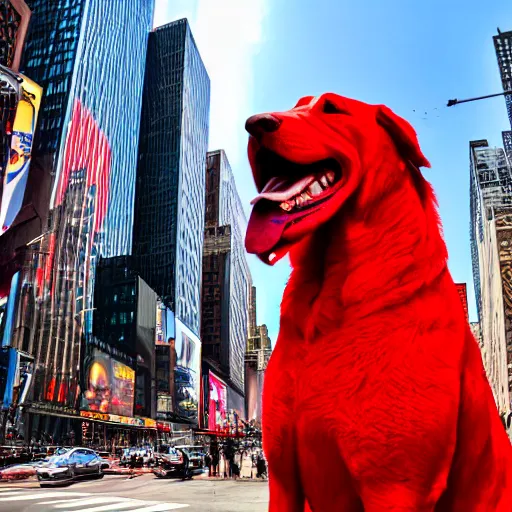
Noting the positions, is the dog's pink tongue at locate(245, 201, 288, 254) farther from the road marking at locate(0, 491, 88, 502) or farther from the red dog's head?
the road marking at locate(0, 491, 88, 502)

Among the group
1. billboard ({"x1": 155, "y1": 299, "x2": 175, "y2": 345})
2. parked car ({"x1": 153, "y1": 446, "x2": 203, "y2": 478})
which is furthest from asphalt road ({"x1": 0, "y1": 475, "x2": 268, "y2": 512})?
billboard ({"x1": 155, "y1": 299, "x2": 175, "y2": 345})

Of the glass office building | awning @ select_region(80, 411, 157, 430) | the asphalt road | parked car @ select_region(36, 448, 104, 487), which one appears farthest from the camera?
the glass office building

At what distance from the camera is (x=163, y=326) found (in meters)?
33.5

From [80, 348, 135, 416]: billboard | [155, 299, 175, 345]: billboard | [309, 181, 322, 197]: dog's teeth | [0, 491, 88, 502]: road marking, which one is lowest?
[0, 491, 88, 502]: road marking

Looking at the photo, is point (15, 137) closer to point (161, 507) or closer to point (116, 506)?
point (116, 506)

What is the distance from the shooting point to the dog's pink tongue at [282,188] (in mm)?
1198

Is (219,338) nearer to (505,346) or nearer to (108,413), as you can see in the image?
(108,413)

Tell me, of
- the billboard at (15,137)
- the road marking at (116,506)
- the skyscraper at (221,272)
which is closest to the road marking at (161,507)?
the road marking at (116,506)

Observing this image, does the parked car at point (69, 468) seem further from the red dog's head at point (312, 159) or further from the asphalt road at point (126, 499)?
the red dog's head at point (312, 159)

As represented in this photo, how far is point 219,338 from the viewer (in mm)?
53781

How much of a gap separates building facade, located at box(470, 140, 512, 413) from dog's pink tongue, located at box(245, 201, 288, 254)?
19638mm

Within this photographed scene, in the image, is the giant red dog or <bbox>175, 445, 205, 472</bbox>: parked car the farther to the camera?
<bbox>175, 445, 205, 472</bbox>: parked car

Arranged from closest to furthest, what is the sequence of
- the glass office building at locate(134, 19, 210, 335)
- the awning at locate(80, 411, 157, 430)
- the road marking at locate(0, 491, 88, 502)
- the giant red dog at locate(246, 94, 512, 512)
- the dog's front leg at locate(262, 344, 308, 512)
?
the giant red dog at locate(246, 94, 512, 512) → the dog's front leg at locate(262, 344, 308, 512) → the road marking at locate(0, 491, 88, 502) → the awning at locate(80, 411, 157, 430) → the glass office building at locate(134, 19, 210, 335)

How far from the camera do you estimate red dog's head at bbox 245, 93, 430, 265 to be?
1189 millimetres
